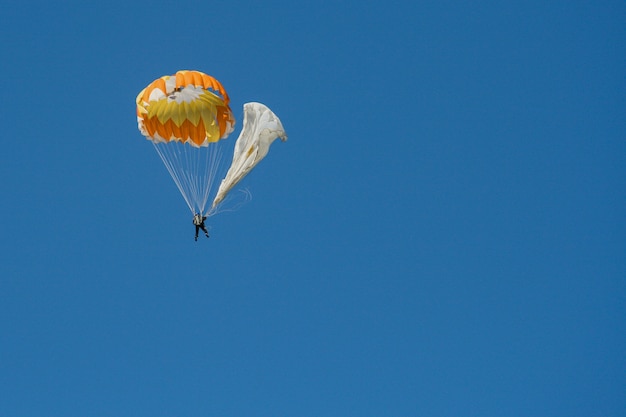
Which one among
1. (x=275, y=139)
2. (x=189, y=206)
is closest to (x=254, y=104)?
(x=275, y=139)

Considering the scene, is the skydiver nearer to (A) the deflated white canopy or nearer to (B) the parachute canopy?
(A) the deflated white canopy

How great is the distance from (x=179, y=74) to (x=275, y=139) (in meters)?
3.98

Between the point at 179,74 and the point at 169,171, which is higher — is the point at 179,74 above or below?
above

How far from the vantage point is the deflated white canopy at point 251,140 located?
117 feet

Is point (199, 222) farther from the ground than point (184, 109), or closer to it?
closer to it

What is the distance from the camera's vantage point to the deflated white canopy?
35.7 meters

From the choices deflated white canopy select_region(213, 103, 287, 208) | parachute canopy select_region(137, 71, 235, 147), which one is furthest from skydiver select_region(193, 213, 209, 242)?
parachute canopy select_region(137, 71, 235, 147)

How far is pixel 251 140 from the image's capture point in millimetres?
36281

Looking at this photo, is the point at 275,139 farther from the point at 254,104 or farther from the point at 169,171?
the point at 169,171

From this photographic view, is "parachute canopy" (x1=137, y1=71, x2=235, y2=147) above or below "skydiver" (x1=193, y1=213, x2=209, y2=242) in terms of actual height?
above

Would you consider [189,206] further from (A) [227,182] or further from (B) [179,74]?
(B) [179,74]

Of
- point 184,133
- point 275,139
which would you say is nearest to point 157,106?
point 184,133

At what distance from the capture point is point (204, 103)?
119 ft

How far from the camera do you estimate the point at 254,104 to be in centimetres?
3634
